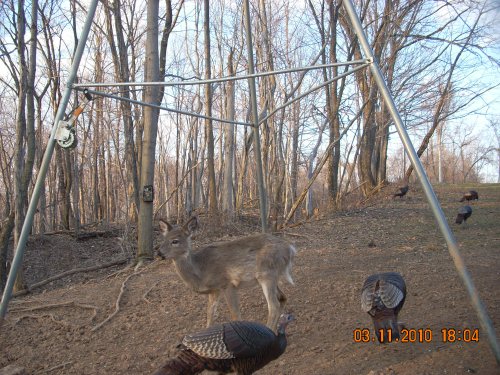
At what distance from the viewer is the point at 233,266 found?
698 cm

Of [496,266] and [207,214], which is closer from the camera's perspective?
[496,266]

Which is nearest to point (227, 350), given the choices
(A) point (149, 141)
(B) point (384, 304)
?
(B) point (384, 304)

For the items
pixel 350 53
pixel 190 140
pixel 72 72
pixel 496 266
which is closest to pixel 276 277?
pixel 72 72

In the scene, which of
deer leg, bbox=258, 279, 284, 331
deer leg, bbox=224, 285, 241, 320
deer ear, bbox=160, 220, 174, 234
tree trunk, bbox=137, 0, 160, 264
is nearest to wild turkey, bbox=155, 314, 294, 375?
deer leg, bbox=258, 279, 284, 331

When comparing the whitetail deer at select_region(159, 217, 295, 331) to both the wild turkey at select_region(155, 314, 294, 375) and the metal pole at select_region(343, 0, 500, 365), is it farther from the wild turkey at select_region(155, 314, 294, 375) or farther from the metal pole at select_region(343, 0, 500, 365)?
the metal pole at select_region(343, 0, 500, 365)

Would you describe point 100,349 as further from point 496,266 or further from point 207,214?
point 207,214

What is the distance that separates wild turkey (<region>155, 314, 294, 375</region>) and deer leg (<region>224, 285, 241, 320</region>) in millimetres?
2408

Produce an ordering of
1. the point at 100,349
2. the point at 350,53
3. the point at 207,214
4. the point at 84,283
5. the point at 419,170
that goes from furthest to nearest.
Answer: the point at 350,53 < the point at 207,214 < the point at 84,283 < the point at 100,349 < the point at 419,170

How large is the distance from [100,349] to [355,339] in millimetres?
3324

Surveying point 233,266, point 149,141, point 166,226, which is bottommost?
point 233,266

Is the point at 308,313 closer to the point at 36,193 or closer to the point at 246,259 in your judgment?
the point at 246,259

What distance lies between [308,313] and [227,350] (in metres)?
2.97

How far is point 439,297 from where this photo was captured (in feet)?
22.5

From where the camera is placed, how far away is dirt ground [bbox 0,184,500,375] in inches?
200
